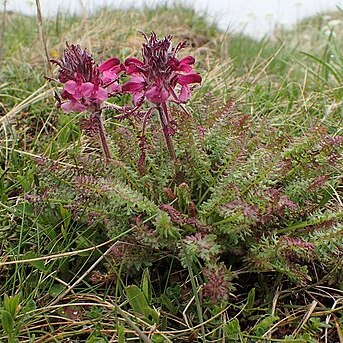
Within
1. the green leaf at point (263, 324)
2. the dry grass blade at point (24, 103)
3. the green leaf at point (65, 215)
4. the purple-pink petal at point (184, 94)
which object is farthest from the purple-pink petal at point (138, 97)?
the dry grass blade at point (24, 103)

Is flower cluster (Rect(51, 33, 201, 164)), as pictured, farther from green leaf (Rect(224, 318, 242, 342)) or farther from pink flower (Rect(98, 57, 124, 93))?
green leaf (Rect(224, 318, 242, 342))

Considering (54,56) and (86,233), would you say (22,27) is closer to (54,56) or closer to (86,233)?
(54,56)

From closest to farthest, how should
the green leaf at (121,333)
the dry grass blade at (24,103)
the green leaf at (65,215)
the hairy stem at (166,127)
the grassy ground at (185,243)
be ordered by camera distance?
the green leaf at (121,333) < the grassy ground at (185,243) < the hairy stem at (166,127) < the green leaf at (65,215) < the dry grass blade at (24,103)

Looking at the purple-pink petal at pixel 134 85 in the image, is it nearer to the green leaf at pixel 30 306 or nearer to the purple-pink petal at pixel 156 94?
the purple-pink petal at pixel 156 94

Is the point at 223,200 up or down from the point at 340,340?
up

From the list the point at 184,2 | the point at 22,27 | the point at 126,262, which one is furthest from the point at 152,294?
the point at 184,2

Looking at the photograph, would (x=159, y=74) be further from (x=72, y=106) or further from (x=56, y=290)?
(x=56, y=290)
